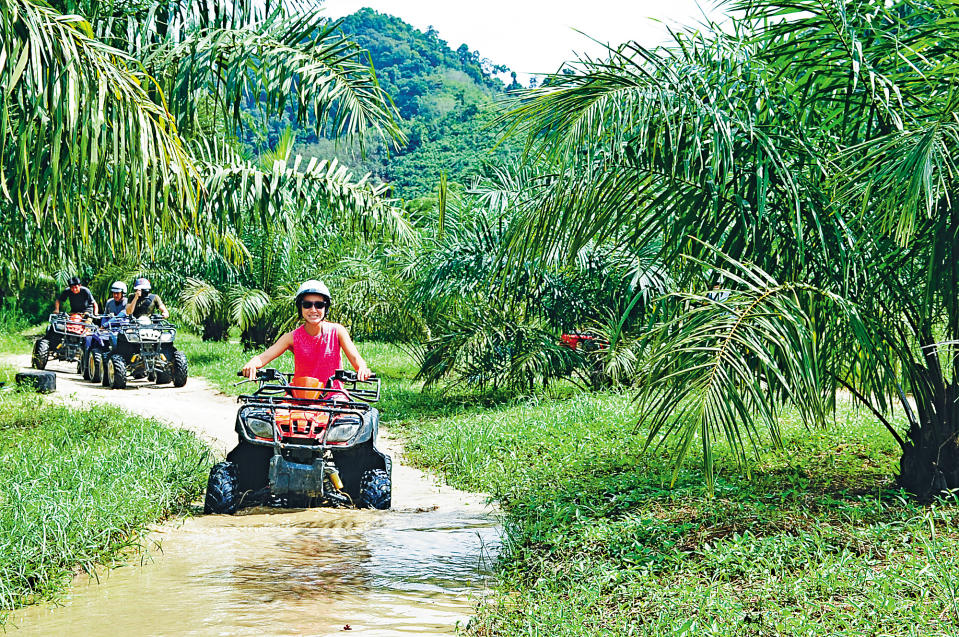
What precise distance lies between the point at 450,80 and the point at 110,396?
65.6 metres

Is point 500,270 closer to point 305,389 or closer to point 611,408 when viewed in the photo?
point 611,408

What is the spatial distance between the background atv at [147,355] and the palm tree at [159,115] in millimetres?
2877

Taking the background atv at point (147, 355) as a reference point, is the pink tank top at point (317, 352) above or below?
above

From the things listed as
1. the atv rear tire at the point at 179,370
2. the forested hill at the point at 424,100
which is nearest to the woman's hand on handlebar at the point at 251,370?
the atv rear tire at the point at 179,370

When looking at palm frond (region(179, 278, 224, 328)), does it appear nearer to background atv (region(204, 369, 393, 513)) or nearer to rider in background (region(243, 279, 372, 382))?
rider in background (region(243, 279, 372, 382))

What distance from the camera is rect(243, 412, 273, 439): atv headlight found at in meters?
5.99

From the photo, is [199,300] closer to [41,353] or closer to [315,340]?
[41,353]

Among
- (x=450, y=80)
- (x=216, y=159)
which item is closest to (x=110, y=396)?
(x=216, y=159)

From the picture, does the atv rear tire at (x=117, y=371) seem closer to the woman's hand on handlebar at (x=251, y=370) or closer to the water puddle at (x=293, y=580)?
the woman's hand on handlebar at (x=251, y=370)

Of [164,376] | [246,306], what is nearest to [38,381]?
[164,376]

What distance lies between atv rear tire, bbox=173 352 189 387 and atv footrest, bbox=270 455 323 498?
29.5 ft

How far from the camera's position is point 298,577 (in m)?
4.88

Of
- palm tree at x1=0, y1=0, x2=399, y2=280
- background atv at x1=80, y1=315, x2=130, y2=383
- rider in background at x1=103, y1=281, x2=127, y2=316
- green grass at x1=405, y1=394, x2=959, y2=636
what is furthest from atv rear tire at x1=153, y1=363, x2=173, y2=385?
green grass at x1=405, y1=394, x2=959, y2=636

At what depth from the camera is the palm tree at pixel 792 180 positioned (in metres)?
4.91
